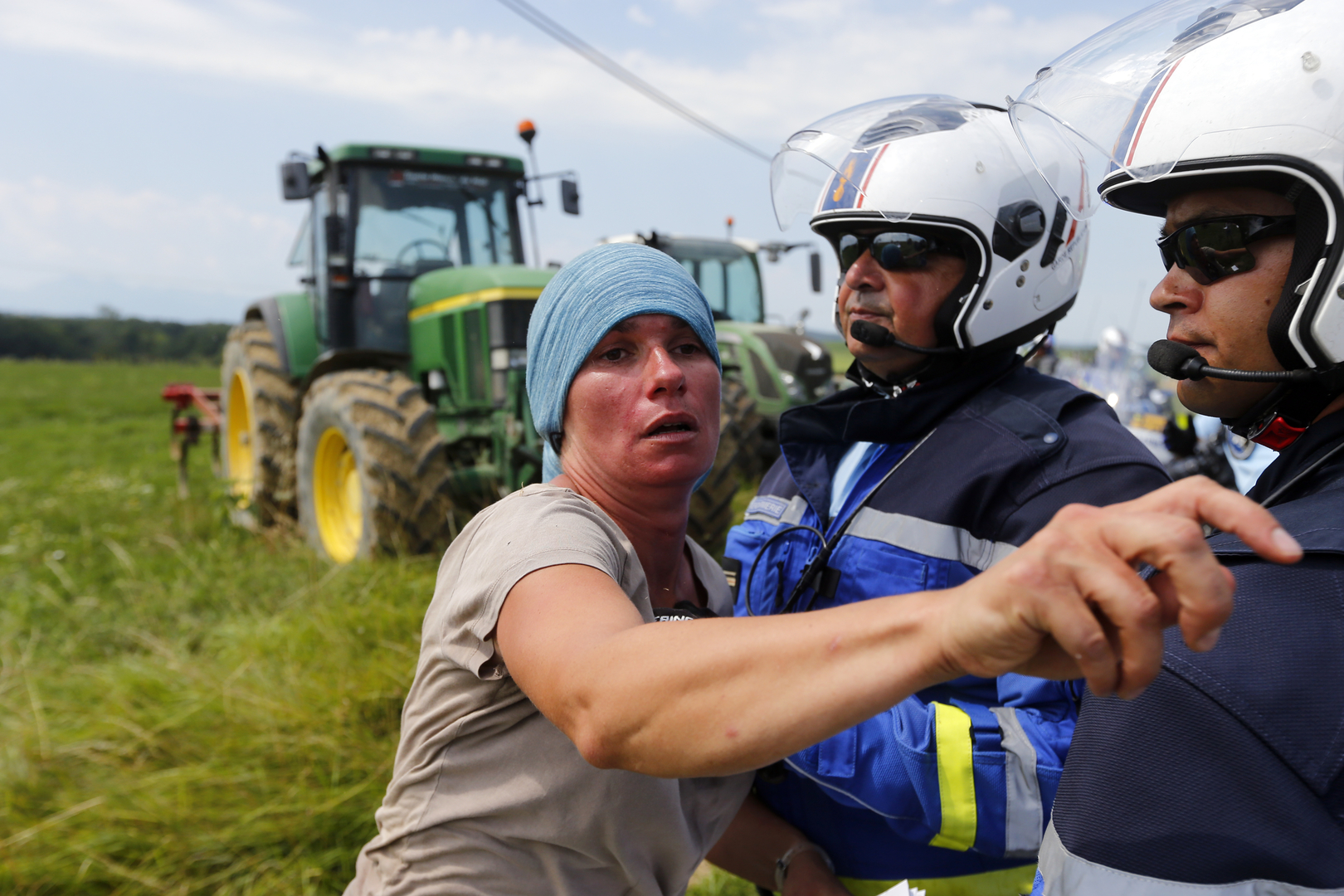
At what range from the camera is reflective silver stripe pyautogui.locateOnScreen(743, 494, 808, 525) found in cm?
214

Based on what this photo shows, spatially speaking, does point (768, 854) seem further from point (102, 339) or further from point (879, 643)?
point (102, 339)

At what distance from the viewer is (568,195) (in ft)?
24.8

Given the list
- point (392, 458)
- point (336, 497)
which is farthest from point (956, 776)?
point (336, 497)

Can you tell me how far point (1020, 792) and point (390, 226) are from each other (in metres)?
6.75

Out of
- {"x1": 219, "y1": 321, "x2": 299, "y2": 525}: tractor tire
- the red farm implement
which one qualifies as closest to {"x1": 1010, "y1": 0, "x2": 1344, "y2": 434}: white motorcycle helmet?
{"x1": 219, "y1": 321, "x2": 299, "y2": 525}: tractor tire

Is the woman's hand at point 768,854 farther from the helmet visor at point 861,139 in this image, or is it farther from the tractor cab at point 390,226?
the tractor cab at point 390,226

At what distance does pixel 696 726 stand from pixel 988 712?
3.08 ft

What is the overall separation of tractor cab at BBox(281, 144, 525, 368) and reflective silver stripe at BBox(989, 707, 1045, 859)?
5.91 m

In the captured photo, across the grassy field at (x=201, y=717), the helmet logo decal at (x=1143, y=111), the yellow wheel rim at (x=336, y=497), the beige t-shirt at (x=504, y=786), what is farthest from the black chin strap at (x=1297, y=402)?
the yellow wheel rim at (x=336, y=497)

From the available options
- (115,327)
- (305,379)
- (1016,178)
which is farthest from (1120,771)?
(115,327)

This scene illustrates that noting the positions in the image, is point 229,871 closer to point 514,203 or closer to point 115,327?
point 514,203

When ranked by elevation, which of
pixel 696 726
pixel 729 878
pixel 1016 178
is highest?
A: pixel 1016 178

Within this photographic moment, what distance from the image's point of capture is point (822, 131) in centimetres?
245

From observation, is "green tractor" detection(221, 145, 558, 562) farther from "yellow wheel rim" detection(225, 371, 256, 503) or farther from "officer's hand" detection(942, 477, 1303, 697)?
"officer's hand" detection(942, 477, 1303, 697)
